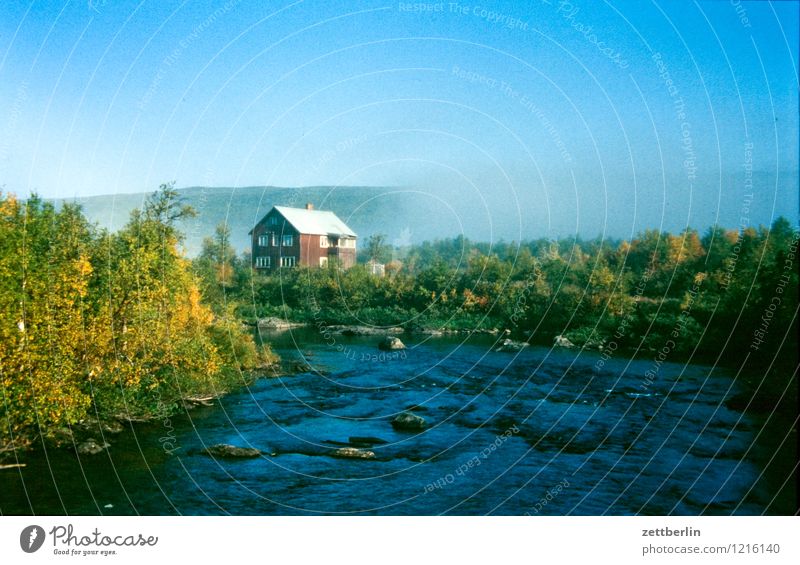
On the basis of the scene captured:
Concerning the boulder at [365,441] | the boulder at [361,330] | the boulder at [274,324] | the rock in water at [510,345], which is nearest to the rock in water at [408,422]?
the boulder at [365,441]

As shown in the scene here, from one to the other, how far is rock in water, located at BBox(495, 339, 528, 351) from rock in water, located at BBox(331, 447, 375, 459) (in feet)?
38.6

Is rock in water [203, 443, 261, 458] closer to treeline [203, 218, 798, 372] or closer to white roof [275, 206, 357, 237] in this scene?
treeline [203, 218, 798, 372]

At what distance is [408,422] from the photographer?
12.5 m

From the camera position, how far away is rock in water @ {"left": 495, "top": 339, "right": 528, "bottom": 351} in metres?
21.8

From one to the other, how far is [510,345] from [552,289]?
4.86m

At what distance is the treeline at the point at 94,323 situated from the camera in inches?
352

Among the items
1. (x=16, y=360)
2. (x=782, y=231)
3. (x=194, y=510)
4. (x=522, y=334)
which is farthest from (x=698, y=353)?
(x=16, y=360)

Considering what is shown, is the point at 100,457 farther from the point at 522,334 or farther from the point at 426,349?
the point at 522,334

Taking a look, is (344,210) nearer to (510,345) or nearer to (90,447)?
(510,345)

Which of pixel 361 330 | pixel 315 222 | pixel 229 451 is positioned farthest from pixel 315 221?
pixel 229 451

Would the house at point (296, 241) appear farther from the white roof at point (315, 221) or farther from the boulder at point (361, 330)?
the boulder at point (361, 330)

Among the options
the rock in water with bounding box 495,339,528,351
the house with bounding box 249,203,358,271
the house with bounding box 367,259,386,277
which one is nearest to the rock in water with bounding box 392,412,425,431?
the rock in water with bounding box 495,339,528,351

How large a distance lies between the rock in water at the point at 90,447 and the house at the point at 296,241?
1747 centimetres
